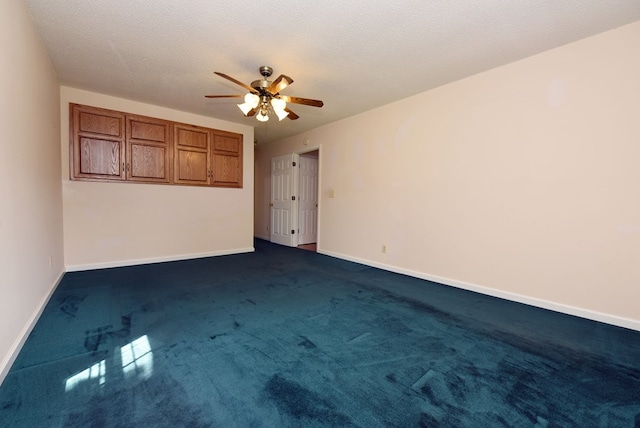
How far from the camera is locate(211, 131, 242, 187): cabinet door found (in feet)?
16.3

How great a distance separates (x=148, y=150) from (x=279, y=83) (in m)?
2.83

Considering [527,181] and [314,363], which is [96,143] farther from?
[527,181]

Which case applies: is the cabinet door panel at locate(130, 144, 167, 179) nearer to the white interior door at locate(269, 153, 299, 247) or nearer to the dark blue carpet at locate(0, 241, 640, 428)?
the dark blue carpet at locate(0, 241, 640, 428)

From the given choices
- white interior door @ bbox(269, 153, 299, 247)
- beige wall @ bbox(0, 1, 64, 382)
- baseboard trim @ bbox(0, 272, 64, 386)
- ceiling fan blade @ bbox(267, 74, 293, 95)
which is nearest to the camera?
baseboard trim @ bbox(0, 272, 64, 386)

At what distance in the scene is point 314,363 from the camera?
1732 mm

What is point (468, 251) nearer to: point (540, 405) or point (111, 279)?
point (540, 405)

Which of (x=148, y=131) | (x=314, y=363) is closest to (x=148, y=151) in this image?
(x=148, y=131)

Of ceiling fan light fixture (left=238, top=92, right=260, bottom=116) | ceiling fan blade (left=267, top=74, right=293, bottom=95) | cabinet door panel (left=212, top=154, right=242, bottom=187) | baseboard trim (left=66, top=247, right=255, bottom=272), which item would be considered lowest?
baseboard trim (left=66, top=247, right=255, bottom=272)

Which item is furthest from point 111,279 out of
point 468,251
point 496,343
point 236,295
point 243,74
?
point 468,251

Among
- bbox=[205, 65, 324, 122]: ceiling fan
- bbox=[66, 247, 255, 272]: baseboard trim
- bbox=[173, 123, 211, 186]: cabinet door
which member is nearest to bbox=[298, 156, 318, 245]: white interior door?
bbox=[66, 247, 255, 272]: baseboard trim

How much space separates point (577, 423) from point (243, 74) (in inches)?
149

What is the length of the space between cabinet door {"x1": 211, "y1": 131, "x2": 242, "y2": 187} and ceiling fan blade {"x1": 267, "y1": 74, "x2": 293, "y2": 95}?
8.40ft

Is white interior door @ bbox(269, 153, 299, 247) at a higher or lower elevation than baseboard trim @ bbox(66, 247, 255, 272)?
higher

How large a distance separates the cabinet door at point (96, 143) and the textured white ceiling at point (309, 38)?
42 centimetres
